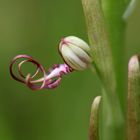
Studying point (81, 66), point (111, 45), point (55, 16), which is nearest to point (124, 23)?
point (111, 45)

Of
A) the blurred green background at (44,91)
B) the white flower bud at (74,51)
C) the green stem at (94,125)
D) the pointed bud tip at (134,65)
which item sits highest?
the blurred green background at (44,91)

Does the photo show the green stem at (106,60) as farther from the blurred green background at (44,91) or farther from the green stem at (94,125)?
the blurred green background at (44,91)

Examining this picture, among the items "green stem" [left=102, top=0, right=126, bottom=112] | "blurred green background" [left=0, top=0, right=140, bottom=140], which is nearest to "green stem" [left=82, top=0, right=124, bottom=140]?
"green stem" [left=102, top=0, right=126, bottom=112]

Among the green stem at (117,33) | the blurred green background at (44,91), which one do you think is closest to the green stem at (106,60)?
the green stem at (117,33)

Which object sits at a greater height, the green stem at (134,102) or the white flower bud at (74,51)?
the white flower bud at (74,51)

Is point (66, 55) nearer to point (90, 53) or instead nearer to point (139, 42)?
point (90, 53)

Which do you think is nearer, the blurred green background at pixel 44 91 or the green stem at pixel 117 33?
the green stem at pixel 117 33
